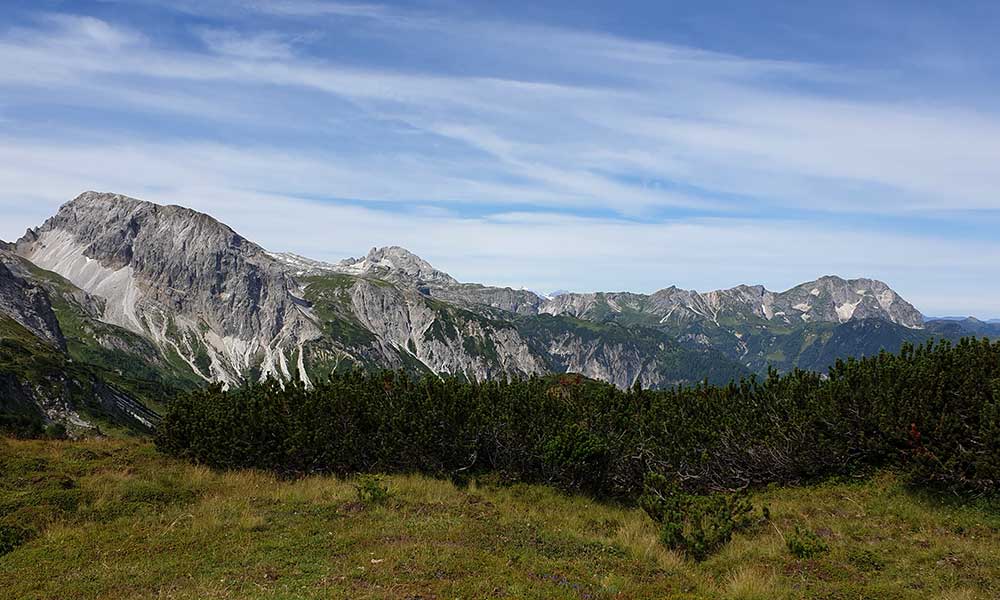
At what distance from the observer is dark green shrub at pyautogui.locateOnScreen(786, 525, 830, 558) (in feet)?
53.9

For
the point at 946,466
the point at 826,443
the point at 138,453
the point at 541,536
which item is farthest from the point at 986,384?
the point at 138,453

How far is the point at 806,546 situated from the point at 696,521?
3.03m

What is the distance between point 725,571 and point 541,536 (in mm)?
5480

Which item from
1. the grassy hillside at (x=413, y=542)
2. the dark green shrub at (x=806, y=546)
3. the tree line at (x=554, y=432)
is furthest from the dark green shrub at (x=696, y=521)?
the tree line at (x=554, y=432)

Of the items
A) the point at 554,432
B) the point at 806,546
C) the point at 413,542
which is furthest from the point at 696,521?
the point at 554,432

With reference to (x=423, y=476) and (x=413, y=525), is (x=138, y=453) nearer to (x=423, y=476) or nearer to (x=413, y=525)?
(x=423, y=476)

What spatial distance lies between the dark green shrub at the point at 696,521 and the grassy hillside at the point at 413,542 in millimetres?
464

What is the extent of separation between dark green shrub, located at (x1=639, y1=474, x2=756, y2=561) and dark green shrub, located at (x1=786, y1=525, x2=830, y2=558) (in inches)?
65.6

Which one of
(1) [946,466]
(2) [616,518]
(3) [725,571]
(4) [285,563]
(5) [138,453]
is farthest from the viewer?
(5) [138,453]

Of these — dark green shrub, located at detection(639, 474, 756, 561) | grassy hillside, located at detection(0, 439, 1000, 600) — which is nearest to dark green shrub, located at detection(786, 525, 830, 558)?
grassy hillside, located at detection(0, 439, 1000, 600)

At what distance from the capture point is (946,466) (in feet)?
64.4

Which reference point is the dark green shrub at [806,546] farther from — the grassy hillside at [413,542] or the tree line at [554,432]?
the tree line at [554,432]

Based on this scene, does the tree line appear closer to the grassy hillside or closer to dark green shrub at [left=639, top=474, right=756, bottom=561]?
the grassy hillside

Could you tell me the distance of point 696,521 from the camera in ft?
57.8
